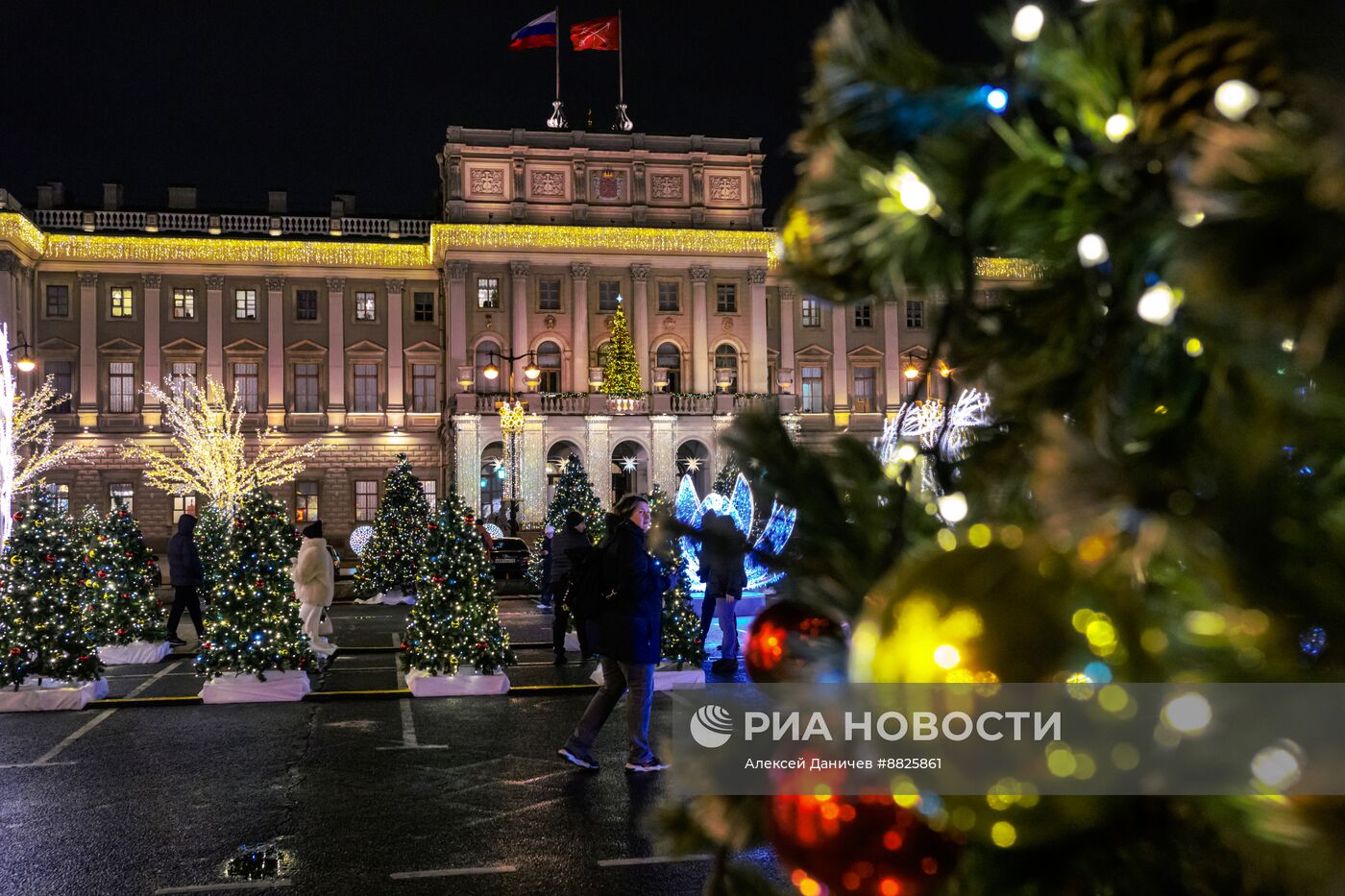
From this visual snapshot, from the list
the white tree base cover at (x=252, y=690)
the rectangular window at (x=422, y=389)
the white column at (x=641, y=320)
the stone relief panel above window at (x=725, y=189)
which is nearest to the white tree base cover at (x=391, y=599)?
the white tree base cover at (x=252, y=690)

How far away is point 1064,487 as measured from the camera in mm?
896

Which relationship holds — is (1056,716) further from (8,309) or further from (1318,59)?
(8,309)

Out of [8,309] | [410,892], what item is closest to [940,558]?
[410,892]

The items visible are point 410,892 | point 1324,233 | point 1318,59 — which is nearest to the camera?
point 1324,233

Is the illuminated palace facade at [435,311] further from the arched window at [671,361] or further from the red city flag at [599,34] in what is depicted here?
the red city flag at [599,34]

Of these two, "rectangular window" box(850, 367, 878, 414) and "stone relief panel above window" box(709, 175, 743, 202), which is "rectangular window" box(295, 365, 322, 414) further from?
"rectangular window" box(850, 367, 878, 414)

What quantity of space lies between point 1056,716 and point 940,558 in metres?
0.16

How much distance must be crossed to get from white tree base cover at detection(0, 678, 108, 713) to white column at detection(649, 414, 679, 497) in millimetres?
34355

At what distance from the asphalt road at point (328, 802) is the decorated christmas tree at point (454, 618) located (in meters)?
0.52

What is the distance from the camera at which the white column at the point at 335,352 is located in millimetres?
49281

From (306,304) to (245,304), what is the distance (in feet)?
7.89

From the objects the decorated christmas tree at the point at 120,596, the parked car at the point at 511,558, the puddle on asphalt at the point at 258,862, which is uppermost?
the decorated christmas tree at the point at 120,596

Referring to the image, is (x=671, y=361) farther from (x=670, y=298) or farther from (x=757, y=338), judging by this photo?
(x=757, y=338)

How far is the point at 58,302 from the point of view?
4694cm
